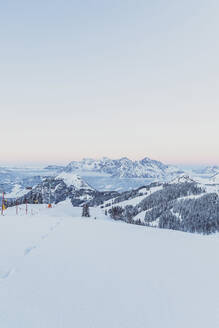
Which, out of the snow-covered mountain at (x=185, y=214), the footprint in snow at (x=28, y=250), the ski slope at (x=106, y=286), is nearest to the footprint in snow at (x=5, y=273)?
the ski slope at (x=106, y=286)

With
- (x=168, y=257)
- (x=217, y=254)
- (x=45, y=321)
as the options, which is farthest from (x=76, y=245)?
(x=217, y=254)

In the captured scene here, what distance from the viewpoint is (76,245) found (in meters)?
9.49

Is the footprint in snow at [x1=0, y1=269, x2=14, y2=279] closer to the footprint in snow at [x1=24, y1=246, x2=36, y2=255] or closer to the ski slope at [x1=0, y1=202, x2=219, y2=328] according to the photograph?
the ski slope at [x1=0, y1=202, x2=219, y2=328]

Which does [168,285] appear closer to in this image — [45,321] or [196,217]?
[45,321]

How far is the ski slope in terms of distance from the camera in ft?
13.0

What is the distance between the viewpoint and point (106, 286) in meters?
5.39

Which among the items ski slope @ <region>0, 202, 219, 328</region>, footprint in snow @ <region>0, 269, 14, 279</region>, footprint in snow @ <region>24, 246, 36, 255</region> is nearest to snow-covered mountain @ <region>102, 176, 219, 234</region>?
footprint in snow @ <region>24, 246, 36, 255</region>

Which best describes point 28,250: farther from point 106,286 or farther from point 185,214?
point 185,214

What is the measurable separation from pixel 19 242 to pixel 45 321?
6.68 m

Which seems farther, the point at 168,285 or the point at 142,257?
the point at 142,257

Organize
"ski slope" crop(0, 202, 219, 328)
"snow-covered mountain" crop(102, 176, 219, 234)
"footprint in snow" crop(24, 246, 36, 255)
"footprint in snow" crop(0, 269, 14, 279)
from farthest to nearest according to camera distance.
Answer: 1. "snow-covered mountain" crop(102, 176, 219, 234)
2. "footprint in snow" crop(24, 246, 36, 255)
3. "footprint in snow" crop(0, 269, 14, 279)
4. "ski slope" crop(0, 202, 219, 328)

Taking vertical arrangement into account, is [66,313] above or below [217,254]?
above

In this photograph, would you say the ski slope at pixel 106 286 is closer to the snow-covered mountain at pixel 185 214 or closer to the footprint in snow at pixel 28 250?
the footprint in snow at pixel 28 250

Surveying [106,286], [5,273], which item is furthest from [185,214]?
[5,273]
